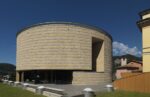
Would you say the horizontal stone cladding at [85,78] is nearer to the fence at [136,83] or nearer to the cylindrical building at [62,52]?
the cylindrical building at [62,52]

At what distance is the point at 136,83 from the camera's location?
2797cm

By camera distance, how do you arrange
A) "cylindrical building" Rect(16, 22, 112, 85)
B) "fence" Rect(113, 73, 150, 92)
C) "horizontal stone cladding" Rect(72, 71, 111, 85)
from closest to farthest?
"fence" Rect(113, 73, 150, 92) → "horizontal stone cladding" Rect(72, 71, 111, 85) → "cylindrical building" Rect(16, 22, 112, 85)

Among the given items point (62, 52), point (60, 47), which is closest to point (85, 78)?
point (62, 52)

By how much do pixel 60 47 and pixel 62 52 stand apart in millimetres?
1105

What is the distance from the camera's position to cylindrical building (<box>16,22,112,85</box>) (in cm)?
5306

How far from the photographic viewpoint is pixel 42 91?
2734 cm

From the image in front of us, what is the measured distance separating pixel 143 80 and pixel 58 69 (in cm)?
2820

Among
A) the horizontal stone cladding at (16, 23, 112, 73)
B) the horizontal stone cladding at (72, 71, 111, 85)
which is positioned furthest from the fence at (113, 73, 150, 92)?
the horizontal stone cladding at (16, 23, 112, 73)

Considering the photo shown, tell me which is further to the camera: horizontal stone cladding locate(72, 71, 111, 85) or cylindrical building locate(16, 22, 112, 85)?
cylindrical building locate(16, 22, 112, 85)

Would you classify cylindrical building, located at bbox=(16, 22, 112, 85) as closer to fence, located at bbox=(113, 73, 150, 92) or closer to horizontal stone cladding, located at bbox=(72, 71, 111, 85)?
horizontal stone cladding, located at bbox=(72, 71, 111, 85)

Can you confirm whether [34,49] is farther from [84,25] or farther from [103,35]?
[103,35]

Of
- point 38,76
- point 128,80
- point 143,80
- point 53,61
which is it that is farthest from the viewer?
point 38,76

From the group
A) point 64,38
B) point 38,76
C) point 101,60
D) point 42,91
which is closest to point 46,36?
point 64,38

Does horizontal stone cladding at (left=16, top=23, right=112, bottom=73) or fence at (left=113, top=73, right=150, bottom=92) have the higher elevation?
horizontal stone cladding at (left=16, top=23, right=112, bottom=73)
